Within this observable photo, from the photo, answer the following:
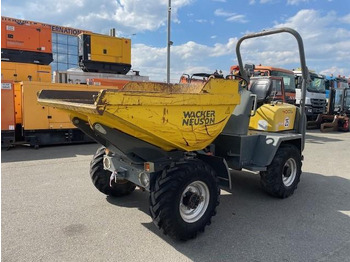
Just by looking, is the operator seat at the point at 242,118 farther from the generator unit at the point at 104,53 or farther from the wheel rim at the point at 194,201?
the generator unit at the point at 104,53

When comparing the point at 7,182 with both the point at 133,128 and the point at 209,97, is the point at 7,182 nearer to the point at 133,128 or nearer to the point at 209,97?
the point at 133,128

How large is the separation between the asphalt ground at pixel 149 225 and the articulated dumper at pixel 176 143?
0.28m

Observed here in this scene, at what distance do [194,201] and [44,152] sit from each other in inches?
228

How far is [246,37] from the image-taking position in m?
5.21

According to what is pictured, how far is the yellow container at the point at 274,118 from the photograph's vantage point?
507 cm

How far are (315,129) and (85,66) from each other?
11.9 m

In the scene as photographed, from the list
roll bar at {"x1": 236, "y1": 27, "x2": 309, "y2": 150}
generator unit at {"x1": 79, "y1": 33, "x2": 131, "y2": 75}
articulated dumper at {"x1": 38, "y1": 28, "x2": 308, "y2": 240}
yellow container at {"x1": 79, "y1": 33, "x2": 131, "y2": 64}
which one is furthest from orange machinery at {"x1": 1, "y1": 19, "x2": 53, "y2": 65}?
roll bar at {"x1": 236, "y1": 27, "x2": 309, "y2": 150}

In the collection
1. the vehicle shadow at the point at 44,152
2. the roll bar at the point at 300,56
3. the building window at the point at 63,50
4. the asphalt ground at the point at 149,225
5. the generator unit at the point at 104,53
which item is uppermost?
the building window at the point at 63,50

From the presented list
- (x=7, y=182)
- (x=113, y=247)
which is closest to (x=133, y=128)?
(x=113, y=247)

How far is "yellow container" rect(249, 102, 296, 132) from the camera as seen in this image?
5.07m

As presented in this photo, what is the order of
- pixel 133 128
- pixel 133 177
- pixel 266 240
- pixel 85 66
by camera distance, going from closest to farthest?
pixel 133 128
pixel 266 240
pixel 133 177
pixel 85 66

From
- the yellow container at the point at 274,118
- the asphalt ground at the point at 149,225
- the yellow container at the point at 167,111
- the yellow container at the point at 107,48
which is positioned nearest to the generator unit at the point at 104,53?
the yellow container at the point at 107,48

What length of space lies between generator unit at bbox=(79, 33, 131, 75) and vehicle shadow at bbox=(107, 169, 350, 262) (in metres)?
7.72

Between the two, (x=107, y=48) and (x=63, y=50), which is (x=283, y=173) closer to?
(x=107, y=48)
